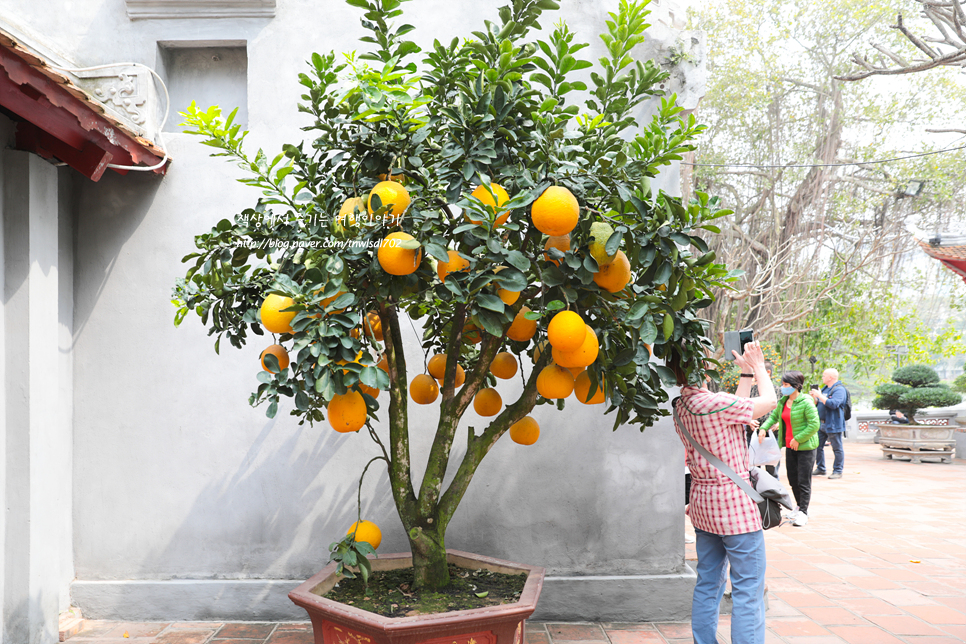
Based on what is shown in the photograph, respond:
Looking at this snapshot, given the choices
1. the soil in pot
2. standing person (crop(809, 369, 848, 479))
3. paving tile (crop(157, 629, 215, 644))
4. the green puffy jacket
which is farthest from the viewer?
standing person (crop(809, 369, 848, 479))

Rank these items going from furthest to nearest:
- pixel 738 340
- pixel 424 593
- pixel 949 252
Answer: pixel 949 252 < pixel 738 340 < pixel 424 593

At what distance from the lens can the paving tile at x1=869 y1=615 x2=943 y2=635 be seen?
382 cm

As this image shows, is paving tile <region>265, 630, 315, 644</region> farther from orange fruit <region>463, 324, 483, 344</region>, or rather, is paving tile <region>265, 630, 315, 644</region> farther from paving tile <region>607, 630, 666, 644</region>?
orange fruit <region>463, 324, 483, 344</region>

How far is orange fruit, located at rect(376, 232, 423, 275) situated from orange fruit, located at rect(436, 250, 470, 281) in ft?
0.40

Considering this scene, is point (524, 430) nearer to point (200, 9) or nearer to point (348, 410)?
point (348, 410)

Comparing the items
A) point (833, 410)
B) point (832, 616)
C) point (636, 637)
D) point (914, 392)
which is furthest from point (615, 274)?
point (914, 392)

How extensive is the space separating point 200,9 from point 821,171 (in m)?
13.9

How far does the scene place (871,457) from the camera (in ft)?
43.6

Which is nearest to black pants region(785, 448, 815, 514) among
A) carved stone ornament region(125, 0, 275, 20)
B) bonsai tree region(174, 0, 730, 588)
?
bonsai tree region(174, 0, 730, 588)

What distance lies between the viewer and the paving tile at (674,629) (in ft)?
12.4

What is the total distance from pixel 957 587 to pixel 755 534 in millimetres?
3120

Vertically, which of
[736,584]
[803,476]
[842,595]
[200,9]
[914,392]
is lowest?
[842,595]

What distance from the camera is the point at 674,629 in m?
3.89

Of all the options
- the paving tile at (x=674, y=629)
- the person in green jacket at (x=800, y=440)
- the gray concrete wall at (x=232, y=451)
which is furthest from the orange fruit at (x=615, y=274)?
the person in green jacket at (x=800, y=440)
